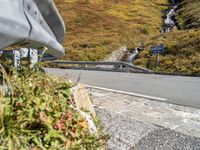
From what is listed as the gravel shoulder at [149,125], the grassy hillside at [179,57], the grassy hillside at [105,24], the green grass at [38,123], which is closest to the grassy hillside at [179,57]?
the grassy hillside at [179,57]

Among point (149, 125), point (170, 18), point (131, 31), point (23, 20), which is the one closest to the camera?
point (23, 20)

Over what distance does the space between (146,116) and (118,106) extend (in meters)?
1.18

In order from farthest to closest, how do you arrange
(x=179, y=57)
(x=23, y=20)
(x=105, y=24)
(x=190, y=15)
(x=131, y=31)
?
(x=190, y=15) < (x=105, y=24) < (x=131, y=31) < (x=179, y=57) < (x=23, y=20)

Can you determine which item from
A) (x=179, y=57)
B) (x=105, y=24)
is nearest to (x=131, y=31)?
(x=105, y=24)

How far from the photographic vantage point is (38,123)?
2938 mm

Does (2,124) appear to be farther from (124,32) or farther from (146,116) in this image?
(124,32)

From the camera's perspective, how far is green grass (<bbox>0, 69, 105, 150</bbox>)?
8.71ft

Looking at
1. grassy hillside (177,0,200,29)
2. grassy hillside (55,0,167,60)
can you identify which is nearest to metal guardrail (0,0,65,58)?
grassy hillside (55,0,167,60)

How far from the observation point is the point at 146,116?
6.37 meters

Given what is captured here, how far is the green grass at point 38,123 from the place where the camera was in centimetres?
265

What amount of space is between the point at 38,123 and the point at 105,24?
53.5 meters

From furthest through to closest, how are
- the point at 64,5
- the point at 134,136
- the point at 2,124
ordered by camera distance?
the point at 64,5
the point at 134,136
the point at 2,124

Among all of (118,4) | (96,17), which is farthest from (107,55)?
(118,4)

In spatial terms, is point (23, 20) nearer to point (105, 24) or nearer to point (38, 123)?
point (38, 123)
